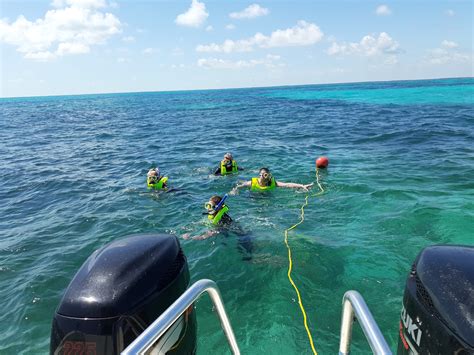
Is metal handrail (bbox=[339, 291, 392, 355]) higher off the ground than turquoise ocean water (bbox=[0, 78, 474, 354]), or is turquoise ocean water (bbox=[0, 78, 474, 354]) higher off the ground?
metal handrail (bbox=[339, 291, 392, 355])

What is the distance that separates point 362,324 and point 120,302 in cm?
160

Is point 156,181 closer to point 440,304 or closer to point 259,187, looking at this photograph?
point 259,187

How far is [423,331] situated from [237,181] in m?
9.60

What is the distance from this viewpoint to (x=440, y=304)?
2.17 meters

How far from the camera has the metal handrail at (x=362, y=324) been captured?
1.55 meters

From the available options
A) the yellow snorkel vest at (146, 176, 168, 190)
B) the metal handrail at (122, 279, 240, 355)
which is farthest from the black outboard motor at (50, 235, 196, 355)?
the yellow snorkel vest at (146, 176, 168, 190)

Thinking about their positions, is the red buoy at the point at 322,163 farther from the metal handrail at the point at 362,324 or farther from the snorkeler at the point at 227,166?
the metal handrail at the point at 362,324

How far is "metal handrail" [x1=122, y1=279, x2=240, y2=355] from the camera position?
161 cm

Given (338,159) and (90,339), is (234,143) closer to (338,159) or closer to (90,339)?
(338,159)

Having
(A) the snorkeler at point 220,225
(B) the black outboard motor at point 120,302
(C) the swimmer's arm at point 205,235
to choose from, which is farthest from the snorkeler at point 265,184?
(B) the black outboard motor at point 120,302

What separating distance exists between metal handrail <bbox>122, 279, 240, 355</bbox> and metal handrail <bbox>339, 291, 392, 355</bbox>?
753mm

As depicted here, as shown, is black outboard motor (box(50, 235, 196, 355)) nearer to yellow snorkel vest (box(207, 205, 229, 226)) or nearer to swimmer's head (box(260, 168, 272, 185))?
yellow snorkel vest (box(207, 205, 229, 226))

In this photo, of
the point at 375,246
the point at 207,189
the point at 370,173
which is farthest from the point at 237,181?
the point at 375,246

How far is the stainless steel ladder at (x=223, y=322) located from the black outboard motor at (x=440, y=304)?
2.02 feet
